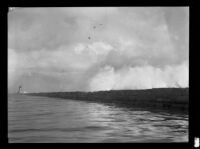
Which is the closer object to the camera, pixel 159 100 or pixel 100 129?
pixel 100 129

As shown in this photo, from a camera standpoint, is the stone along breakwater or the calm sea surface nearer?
→ the calm sea surface

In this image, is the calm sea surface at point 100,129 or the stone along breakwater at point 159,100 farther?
the stone along breakwater at point 159,100
